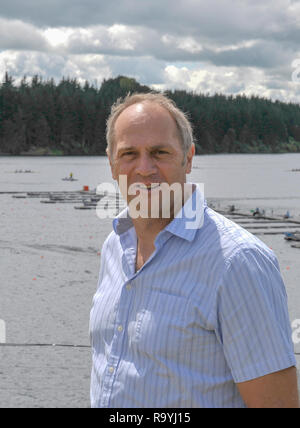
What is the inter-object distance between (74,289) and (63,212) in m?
22.0

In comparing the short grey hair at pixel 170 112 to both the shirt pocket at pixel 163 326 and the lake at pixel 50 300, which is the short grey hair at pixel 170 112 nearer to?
the shirt pocket at pixel 163 326

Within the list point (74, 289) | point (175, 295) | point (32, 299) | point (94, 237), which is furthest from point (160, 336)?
point (94, 237)

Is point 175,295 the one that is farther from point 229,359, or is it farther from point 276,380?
point 276,380

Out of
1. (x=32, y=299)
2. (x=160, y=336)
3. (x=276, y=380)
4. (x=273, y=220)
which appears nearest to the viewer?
(x=276, y=380)

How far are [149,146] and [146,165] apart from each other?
0.09 meters

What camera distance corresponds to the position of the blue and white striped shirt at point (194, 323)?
2330 millimetres

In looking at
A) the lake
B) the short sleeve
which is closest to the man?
the short sleeve

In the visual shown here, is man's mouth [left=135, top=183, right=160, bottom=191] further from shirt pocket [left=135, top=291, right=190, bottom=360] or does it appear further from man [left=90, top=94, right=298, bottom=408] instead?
shirt pocket [left=135, top=291, right=190, bottom=360]

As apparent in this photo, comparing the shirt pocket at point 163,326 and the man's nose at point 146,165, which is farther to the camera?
the man's nose at point 146,165

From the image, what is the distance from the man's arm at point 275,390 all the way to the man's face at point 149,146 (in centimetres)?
98

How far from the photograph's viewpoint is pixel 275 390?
2352mm

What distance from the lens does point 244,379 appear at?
7.76ft
